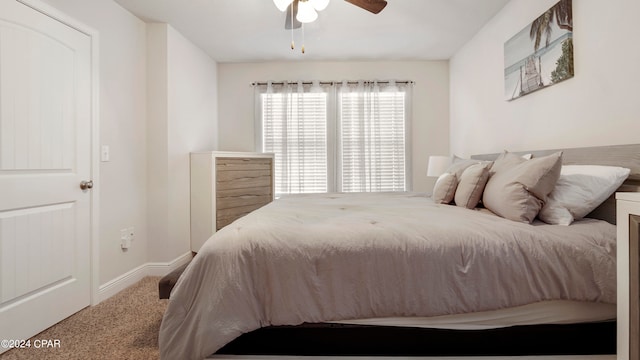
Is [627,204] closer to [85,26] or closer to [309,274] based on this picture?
[309,274]

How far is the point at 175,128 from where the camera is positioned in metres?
2.95

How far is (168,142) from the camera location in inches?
111

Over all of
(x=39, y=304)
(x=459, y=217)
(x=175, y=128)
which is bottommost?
(x=39, y=304)

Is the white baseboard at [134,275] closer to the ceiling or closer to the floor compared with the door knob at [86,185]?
closer to the floor

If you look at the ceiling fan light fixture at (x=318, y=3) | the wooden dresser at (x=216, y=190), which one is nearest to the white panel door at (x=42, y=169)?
the wooden dresser at (x=216, y=190)

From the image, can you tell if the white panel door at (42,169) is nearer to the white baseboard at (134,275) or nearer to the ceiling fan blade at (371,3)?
the white baseboard at (134,275)

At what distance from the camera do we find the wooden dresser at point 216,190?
3.09 m

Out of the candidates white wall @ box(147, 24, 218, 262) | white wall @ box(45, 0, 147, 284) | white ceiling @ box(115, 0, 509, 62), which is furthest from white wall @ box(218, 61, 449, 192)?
white wall @ box(45, 0, 147, 284)

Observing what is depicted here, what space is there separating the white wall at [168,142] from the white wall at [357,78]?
33.0 inches

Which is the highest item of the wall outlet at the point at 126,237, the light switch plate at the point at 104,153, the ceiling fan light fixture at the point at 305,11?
the ceiling fan light fixture at the point at 305,11

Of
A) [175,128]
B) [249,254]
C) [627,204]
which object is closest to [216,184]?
[175,128]

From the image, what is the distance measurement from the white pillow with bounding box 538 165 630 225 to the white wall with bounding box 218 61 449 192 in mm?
2473

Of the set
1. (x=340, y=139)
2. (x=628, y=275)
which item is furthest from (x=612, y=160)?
(x=340, y=139)

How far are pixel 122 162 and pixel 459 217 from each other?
2685 millimetres
